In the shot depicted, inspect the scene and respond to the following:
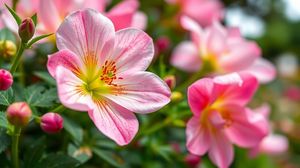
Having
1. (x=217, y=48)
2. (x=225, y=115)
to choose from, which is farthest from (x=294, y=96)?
(x=225, y=115)

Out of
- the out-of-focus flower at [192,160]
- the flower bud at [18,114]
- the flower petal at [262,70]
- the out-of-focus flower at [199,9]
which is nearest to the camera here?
the flower bud at [18,114]

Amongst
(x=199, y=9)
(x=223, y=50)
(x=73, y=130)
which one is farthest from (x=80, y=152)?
(x=199, y=9)

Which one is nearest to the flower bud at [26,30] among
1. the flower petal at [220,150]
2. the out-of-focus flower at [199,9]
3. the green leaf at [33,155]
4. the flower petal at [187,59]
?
the green leaf at [33,155]

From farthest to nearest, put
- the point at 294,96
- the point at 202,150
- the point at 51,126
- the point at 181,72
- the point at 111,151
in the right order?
1. the point at 294,96
2. the point at 181,72
3. the point at 111,151
4. the point at 202,150
5. the point at 51,126

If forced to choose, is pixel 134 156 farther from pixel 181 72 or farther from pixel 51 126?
pixel 181 72

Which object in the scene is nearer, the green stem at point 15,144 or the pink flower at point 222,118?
the green stem at point 15,144

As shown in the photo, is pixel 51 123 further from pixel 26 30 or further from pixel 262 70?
pixel 262 70

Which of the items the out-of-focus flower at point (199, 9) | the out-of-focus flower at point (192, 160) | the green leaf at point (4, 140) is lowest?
the out-of-focus flower at point (192, 160)

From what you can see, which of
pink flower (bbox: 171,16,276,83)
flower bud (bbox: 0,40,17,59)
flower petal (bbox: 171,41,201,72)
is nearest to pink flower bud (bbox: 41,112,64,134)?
flower bud (bbox: 0,40,17,59)

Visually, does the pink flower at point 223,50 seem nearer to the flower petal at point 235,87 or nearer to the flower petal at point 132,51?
the flower petal at point 235,87
